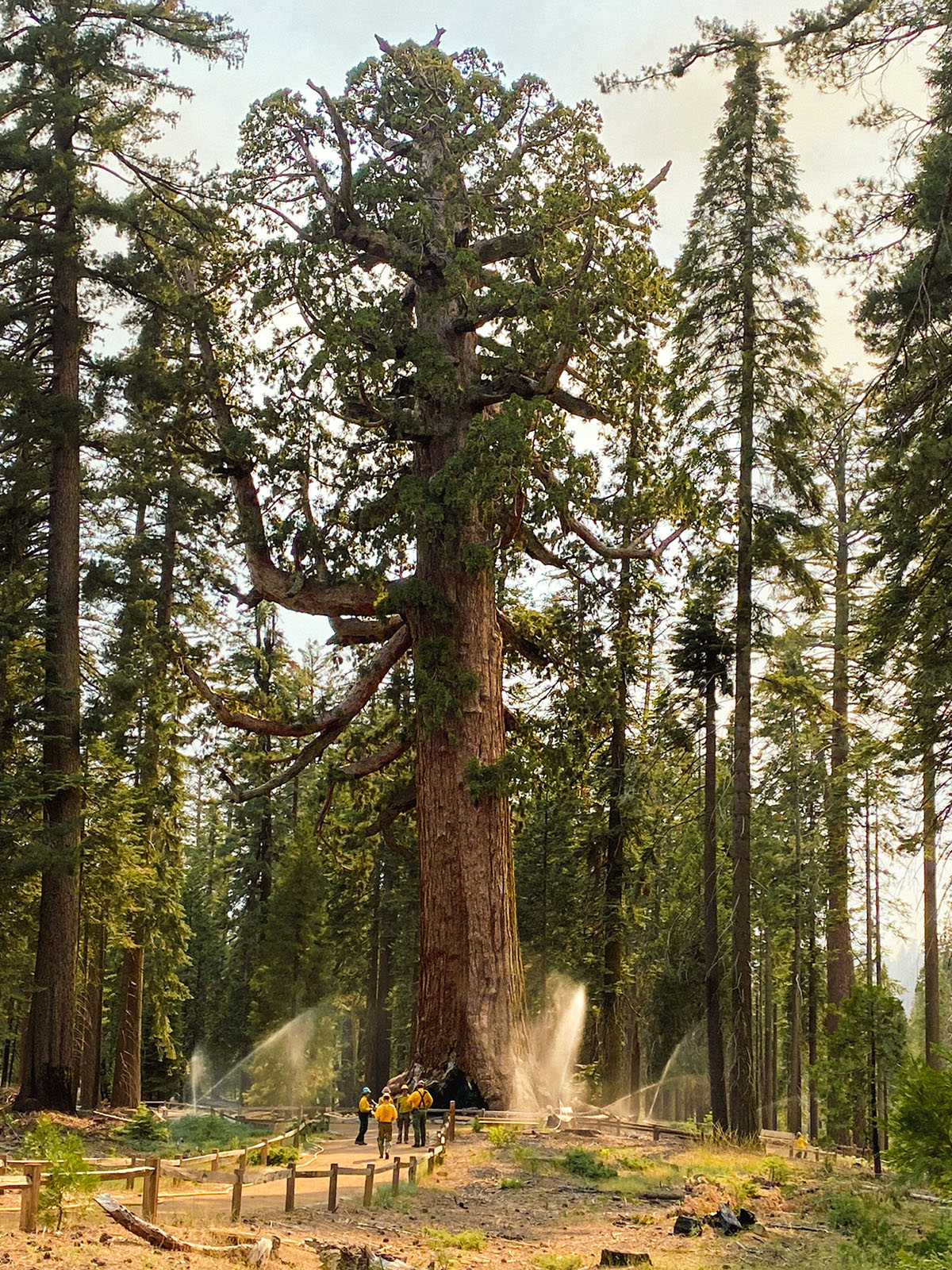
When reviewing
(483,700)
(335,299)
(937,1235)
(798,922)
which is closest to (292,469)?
(335,299)

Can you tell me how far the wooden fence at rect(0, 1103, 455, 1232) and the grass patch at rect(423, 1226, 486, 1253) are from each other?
3.45 feet

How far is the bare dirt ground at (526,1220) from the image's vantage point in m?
7.96

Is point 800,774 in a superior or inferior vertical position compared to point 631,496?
inferior

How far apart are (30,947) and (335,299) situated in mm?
15037

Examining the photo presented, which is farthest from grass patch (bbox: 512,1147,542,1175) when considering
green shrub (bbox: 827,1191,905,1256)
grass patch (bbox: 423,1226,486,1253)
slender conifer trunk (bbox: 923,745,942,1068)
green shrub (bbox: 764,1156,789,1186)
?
slender conifer trunk (bbox: 923,745,942,1068)

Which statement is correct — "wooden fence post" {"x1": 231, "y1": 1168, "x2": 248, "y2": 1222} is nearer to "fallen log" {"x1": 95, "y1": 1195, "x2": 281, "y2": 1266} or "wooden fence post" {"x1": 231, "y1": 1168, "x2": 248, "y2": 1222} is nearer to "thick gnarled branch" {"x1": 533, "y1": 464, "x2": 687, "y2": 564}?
"fallen log" {"x1": 95, "y1": 1195, "x2": 281, "y2": 1266}

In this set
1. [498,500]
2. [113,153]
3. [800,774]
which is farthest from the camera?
[800,774]

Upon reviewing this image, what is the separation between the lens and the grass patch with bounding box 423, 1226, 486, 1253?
938cm

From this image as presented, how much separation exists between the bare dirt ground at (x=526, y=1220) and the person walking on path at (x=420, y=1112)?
20.5 inches

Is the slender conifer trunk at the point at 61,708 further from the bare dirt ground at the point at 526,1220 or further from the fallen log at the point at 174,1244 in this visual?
the fallen log at the point at 174,1244

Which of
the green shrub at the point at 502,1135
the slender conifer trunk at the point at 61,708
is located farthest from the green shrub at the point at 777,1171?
the slender conifer trunk at the point at 61,708

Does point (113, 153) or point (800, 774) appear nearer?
point (113, 153)

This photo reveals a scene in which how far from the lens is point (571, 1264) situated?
29.0 ft

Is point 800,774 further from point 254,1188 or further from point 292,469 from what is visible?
point 254,1188
